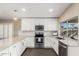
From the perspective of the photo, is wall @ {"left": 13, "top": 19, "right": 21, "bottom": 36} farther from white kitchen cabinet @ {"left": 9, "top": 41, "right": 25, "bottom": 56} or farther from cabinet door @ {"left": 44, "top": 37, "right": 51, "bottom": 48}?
white kitchen cabinet @ {"left": 9, "top": 41, "right": 25, "bottom": 56}

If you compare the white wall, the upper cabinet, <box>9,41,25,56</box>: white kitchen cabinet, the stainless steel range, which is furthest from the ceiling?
<box>9,41,25,56</box>: white kitchen cabinet

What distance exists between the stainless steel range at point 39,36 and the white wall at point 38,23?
0.22 metres

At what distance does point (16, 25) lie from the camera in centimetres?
723

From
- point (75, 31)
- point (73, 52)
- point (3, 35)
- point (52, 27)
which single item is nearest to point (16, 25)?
point (3, 35)

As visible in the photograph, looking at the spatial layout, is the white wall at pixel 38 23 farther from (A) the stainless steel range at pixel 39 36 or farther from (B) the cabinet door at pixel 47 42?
(B) the cabinet door at pixel 47 42

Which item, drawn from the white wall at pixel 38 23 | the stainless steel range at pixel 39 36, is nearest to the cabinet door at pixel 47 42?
the stainless steel range at pixel 39 36

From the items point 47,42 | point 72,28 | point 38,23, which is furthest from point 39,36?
point 72,28

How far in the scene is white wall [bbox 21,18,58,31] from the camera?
6922 mm

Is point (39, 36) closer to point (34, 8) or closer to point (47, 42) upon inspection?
point (47, 42)

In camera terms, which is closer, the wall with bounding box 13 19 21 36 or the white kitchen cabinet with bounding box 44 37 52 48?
the white kitchen cabinet with bounding box 44 37 52 48

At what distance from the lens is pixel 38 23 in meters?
6.91

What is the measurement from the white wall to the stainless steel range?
8.5 inches

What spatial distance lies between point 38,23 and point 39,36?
2.45 ft

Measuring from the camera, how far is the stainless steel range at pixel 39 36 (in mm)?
6508
